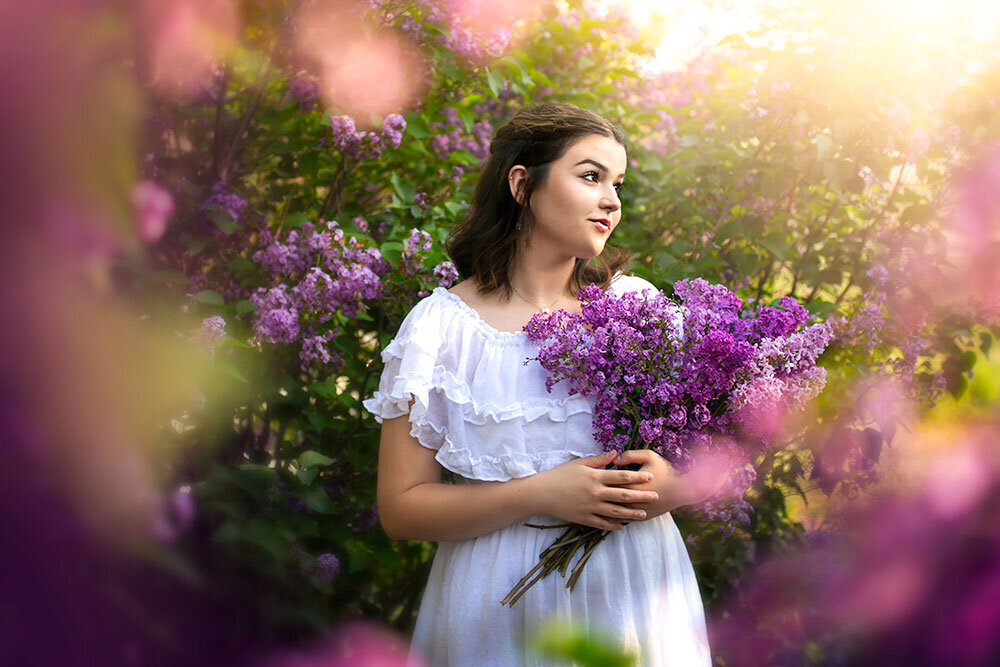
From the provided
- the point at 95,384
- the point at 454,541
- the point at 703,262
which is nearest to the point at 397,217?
the point at 703,262

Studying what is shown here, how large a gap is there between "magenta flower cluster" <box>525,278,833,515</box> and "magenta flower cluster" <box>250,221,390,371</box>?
718 mm

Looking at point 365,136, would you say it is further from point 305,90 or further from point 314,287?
point 314,287

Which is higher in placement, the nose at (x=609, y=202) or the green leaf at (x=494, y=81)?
the green leaf at (x=494, y=81)

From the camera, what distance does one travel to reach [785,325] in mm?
1258

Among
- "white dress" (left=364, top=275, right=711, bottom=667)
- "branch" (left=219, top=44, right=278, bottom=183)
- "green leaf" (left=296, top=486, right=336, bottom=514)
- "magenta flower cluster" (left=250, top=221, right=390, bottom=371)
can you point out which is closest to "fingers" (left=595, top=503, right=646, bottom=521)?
"white dress" (left=364, top=275, right=711, bottom=667)

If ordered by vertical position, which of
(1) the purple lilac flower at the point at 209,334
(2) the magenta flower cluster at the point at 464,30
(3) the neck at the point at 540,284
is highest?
(2) the magenta flower cluster at the point at 464,30

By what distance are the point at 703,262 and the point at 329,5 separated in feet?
3.87

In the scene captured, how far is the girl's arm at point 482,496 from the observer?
1.36 metres

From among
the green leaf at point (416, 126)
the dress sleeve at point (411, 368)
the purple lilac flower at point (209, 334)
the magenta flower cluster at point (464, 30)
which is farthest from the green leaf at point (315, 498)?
the magenta flower cluster at point (464, 30)

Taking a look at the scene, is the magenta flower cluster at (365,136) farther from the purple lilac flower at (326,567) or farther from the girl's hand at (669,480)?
the girl's hand at (669,480)

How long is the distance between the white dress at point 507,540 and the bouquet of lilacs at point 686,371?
7 cm

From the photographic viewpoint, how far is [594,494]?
4.44ft

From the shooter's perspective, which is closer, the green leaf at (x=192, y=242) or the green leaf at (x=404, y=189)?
the green leaf at (x=192, y=242)

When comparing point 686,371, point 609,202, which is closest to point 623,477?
point 686,371
